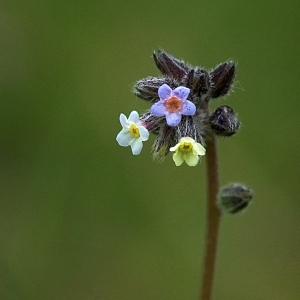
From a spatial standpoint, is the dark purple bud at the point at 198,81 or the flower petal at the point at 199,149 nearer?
the flower petal at the point at 199,149

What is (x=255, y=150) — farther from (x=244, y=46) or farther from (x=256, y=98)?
(x=244, y=46)

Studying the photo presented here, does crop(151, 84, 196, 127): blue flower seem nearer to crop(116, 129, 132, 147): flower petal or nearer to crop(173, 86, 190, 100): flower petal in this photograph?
crop(173, 86, 190, 100): flower petal

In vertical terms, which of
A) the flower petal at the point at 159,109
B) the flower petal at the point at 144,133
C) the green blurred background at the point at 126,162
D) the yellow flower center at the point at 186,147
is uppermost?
the green blurred background at the point at 126,162

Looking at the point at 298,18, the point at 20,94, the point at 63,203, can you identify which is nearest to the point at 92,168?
the point at 63,203

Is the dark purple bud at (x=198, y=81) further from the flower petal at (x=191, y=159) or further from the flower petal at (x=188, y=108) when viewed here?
the flower petal at (x=191, y=159)

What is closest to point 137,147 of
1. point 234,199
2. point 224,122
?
point 224,122

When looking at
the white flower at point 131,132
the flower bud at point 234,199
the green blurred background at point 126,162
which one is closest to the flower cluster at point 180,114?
the white flower at point 131,132
